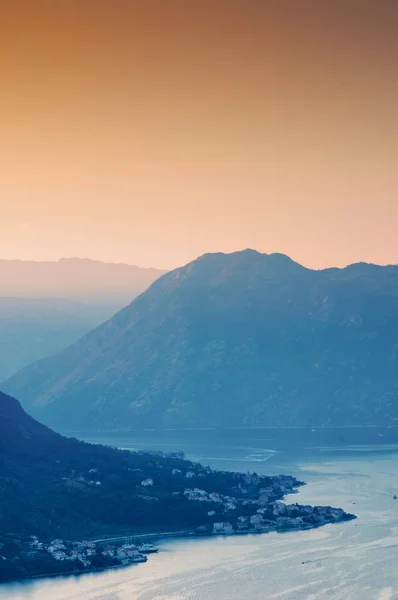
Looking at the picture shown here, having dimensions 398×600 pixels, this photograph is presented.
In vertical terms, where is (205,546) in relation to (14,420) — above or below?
below

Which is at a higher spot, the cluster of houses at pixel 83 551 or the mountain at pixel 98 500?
the mountain at pixel 98 500

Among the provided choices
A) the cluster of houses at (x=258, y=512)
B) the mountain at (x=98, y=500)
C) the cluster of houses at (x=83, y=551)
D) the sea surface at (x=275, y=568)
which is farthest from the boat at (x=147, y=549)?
the cluster of houses at (x=258, y=512)

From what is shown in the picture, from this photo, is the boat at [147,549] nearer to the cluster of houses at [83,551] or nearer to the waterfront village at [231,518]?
the waterfront village at [231,518]

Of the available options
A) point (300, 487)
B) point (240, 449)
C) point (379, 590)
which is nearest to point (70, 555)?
point (379, 590)

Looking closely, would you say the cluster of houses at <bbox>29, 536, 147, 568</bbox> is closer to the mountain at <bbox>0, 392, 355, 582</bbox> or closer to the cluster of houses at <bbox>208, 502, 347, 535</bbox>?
the mountain at <bbox>0, 392, 355, 582</bbox>

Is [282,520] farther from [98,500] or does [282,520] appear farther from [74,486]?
[74,486]

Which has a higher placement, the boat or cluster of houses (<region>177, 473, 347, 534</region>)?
cluster of houses (<region>177, 473, 347, 534</region>)

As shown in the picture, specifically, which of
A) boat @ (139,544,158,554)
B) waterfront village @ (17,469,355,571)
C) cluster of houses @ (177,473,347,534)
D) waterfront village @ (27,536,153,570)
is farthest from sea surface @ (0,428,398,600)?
cluster of houses @ (177,473,347,534)

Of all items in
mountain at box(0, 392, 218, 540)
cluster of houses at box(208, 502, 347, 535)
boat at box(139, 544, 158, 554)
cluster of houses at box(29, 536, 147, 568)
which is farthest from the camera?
cluster of houses at box(208, 502, 347, 535)

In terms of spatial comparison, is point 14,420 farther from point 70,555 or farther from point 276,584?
point 276,584
